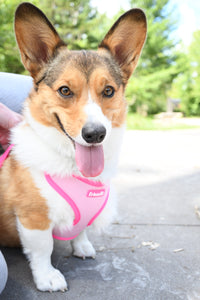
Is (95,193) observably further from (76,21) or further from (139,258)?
(76,21)

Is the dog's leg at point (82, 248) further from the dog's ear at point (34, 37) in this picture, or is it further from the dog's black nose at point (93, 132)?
the dog's ear at point (34, 37)

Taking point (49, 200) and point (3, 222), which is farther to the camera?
point (3, 222)

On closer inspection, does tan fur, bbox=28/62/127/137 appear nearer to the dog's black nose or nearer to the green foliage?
the dog's black nose

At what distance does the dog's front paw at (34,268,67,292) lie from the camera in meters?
1.96

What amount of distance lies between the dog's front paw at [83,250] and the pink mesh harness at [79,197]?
0.91 ft

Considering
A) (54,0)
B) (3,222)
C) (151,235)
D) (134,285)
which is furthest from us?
(54,0)

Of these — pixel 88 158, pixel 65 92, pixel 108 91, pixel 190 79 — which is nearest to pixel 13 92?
pixel 65 92

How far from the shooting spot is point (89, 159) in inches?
74.1

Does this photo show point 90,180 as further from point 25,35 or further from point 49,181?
point 25,35

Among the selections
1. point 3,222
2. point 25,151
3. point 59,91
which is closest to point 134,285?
point 3,222

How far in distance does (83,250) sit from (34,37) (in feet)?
5.53

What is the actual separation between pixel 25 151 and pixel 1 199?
1.32ft

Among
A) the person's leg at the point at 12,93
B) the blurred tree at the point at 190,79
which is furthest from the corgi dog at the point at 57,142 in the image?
the blurred tree at the point at 190,79

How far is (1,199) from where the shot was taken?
82.8 inches
